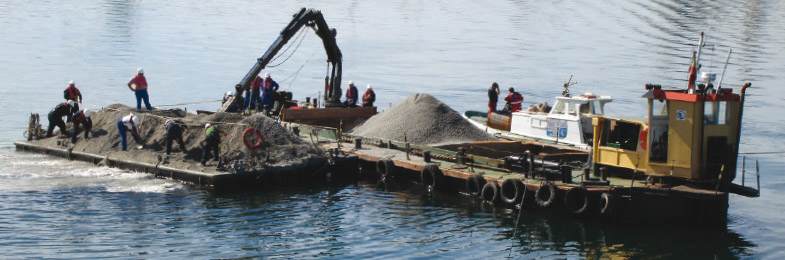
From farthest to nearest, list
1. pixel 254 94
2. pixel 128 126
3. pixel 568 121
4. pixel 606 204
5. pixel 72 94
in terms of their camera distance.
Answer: pixel 254 94 → pixel 72 94 → pixel 568 121 → pixel 128 126 → pixel 606 204

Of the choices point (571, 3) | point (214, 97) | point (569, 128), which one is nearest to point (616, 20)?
point (571, 3)

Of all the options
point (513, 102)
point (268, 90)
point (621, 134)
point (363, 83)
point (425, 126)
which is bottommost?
point (425, 126)

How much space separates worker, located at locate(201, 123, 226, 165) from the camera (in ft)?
79.0

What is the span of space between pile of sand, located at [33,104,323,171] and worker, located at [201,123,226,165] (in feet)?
0.71

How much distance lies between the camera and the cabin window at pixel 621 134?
21562 mm

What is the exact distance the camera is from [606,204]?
2094 centimetres

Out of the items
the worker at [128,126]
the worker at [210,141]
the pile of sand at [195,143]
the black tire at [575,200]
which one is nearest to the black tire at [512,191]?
the black tire at [575,200]

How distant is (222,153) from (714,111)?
12.9 meters

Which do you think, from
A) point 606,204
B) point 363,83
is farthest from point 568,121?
point 363,83

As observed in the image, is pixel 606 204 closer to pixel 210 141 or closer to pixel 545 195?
pixel 545 195

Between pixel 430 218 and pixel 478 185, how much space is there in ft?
6.99

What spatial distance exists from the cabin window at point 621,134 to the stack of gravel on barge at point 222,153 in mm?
7980

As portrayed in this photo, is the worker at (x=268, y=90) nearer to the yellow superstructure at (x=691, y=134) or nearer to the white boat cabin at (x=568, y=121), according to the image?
the white boat cabin at (x=568, y=121)

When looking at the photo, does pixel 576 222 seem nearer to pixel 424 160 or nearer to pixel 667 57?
pixel 424 160
